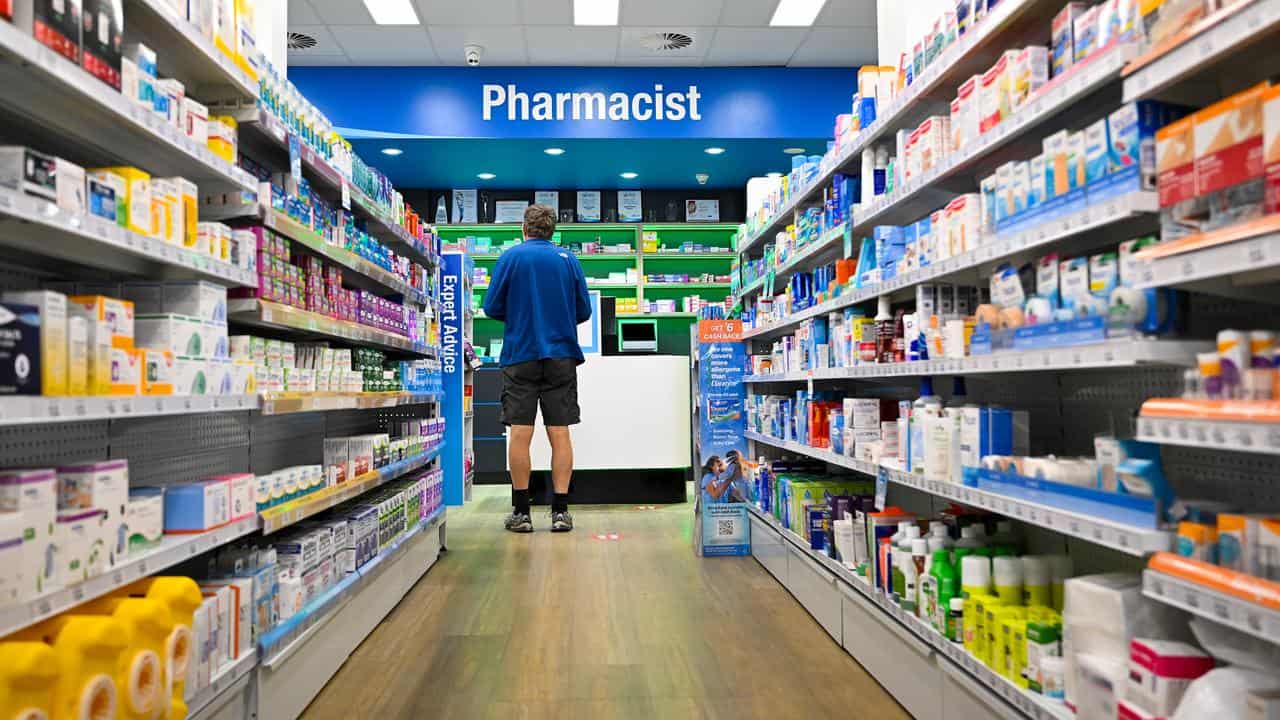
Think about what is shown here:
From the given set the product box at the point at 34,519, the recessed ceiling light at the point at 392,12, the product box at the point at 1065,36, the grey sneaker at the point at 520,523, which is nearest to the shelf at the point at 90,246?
the product box at the point at 34,519

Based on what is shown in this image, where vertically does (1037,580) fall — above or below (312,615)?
above

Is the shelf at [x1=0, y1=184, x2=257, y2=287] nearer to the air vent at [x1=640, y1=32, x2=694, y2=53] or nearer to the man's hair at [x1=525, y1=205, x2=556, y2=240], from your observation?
the man's hair at [x1=525, y1=205, x2=556, y2=240]

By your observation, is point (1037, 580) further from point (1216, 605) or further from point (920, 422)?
point (1216, 605)

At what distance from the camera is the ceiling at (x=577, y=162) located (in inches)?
339

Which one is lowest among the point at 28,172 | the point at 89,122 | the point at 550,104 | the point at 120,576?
the point at 120,576

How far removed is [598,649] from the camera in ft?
10.4

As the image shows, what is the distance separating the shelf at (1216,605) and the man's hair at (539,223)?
464 centimetres

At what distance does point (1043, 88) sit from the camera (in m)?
1.91

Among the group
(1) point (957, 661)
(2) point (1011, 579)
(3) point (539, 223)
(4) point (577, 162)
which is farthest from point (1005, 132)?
(4) point (577, 162)

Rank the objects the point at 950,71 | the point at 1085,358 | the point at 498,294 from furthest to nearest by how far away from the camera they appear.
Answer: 1. the point at 498,294
2. the point at 950,71
3. the point at 1085,358

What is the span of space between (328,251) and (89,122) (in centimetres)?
122

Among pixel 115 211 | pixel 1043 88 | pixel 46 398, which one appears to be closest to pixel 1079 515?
pixel 1043 88

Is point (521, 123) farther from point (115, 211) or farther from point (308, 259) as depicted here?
point (115, 211)

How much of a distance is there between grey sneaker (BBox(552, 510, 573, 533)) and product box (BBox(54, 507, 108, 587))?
4.08 metres
